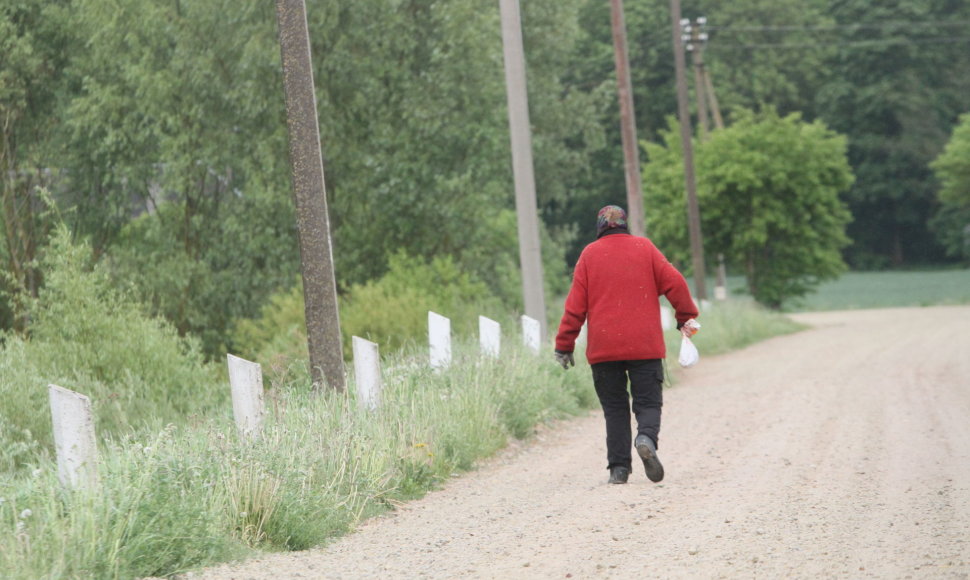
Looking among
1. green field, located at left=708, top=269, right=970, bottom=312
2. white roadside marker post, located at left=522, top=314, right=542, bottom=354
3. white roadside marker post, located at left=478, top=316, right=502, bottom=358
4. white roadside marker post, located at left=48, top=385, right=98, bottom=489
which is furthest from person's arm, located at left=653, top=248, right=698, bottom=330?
green field, located at left=708, top=269, right=970, bottom=312

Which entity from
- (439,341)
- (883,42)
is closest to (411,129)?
(439,341)

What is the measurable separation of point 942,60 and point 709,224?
37157 mm

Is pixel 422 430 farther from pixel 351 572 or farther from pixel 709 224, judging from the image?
pixel 709 224

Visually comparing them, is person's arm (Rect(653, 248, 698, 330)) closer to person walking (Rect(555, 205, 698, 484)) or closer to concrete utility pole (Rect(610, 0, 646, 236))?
person walking (Rect(555, 205, 698, 484))

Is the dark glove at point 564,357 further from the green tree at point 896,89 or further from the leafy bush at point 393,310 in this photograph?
the green tree at point 896,89

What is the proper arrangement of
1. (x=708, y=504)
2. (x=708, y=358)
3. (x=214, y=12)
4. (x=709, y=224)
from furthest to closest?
1. (x=709, y=224)
2. (x=214, y=12)
3. (x=708, y=358)
4. (x=708, y=504)

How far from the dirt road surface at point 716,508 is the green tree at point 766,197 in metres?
25.0

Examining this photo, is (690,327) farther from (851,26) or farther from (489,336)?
(851,26)

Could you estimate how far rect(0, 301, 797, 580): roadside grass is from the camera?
22.0 ft

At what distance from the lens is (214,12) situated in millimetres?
26344

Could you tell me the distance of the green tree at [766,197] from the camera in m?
39.8

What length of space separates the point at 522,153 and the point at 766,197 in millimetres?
23621

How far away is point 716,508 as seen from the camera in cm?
839

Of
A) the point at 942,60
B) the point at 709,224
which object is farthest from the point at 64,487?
the point at 942,60
